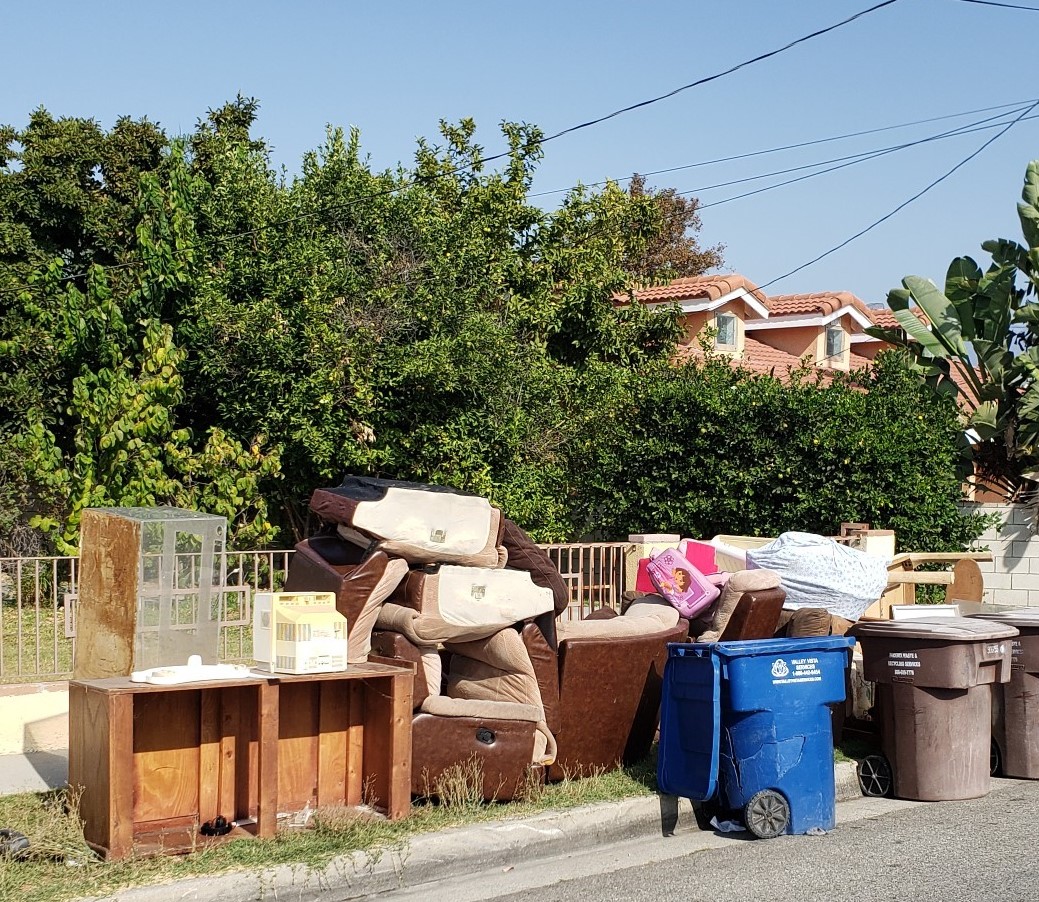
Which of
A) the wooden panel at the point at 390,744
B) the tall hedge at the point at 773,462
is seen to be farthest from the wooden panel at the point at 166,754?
the tall hedge at the point at 773,462

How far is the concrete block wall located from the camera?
14891 millimetres

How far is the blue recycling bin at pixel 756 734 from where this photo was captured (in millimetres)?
Answer: 6961

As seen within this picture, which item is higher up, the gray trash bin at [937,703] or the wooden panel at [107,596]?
the wooden panel at [107,596]

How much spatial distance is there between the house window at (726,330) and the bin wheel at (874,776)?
61.4 ft

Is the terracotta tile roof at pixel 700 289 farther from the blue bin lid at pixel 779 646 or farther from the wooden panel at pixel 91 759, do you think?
the wooden panel at pixel 91 759

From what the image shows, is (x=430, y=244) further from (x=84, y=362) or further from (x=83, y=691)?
(x=83, y=691)

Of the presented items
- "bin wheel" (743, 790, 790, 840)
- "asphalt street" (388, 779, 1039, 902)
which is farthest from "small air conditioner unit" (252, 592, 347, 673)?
"bin wheel" (743, 790, 790, 840)

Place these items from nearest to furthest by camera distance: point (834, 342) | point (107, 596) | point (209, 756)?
point (209, 756)
point (107, 596)
point (834, 342)

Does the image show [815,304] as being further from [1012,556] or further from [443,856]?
[443,856]

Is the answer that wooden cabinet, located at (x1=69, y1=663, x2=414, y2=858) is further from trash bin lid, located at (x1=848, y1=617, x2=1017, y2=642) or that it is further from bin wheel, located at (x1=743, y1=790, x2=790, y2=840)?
trash bin lid, located at (x1=848, y1=617, x2=1017, y2=642)

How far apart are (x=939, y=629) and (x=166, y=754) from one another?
4771 mm

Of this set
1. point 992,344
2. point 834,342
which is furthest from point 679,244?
point 992,344

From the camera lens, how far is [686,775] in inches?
281

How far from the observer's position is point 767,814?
6.95 m
